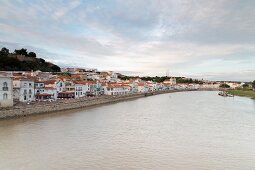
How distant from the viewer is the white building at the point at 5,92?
2127 centimetres

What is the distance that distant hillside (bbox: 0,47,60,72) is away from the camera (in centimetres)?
4846

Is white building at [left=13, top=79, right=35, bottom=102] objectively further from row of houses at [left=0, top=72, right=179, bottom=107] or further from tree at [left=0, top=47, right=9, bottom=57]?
tree at [left=0, top=47, right=9, bottom=57]

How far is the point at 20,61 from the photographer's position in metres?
53.3

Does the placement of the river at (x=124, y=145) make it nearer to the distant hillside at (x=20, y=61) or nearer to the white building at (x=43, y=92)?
the white building at (x=43, y=92)

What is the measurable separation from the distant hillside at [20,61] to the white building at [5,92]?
83.7ft

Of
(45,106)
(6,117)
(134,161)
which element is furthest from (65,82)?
(134,161)

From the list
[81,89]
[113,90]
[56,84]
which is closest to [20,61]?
[113,90]

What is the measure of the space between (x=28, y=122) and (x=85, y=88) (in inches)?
798

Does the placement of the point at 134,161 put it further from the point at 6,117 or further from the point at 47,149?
the point at 6,117

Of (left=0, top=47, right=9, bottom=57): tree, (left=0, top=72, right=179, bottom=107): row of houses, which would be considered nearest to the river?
(left=0, top=72, right=179, bottom=107): row of houses

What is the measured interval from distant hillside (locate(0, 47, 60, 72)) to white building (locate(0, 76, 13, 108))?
25.5 m

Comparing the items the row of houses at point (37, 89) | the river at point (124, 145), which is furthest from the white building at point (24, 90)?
the river at point (124, 145)

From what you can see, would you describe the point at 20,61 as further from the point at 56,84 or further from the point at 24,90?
the point at 24,90

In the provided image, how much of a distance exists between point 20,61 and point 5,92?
3379 centimetres
